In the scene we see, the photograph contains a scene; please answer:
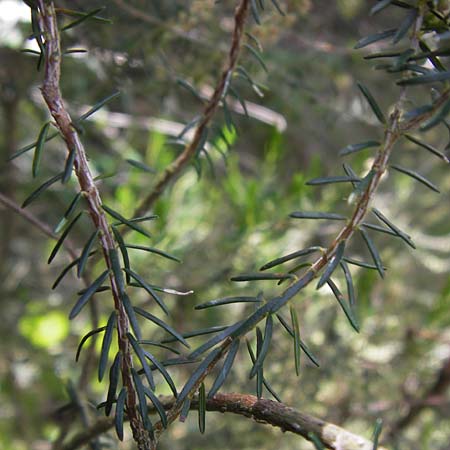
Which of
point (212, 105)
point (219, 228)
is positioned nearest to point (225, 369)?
point (212, 105)

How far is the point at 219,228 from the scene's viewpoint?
0.94 metres

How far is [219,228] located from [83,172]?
657mm

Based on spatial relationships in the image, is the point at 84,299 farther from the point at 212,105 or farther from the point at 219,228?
the point at 219,228

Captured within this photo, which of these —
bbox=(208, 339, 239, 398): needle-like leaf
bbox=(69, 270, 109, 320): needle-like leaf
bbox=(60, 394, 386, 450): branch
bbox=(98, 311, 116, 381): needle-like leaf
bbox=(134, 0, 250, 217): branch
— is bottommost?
bbox=(60, 394, 386, 450): branch

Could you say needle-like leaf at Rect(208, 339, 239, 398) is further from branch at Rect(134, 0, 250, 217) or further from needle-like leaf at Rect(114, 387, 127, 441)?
branch at Rect(134, 0, 250, 217)

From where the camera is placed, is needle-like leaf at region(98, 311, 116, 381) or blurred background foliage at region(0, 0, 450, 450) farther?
blurred background foliage at region(0, 0, 450, 450)

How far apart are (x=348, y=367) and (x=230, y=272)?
210 mm

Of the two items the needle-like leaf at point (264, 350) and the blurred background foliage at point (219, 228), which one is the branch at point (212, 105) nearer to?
the blurred background foliage at point (219, 228)

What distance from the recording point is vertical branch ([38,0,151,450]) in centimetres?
28

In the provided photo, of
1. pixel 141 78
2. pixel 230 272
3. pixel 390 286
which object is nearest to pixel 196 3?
pixel 141 78

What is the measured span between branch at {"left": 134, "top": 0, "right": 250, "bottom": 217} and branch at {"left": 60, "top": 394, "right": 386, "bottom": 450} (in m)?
0.18

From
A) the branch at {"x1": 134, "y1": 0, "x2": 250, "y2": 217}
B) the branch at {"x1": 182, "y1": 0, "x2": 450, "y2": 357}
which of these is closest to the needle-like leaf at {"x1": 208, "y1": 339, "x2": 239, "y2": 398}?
the branch at {"x1": 182, "y1": 0, "x2": 450, "y2": 357}

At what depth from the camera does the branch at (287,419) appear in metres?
0.27

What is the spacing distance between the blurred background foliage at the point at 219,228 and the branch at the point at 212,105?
0.06 ft
